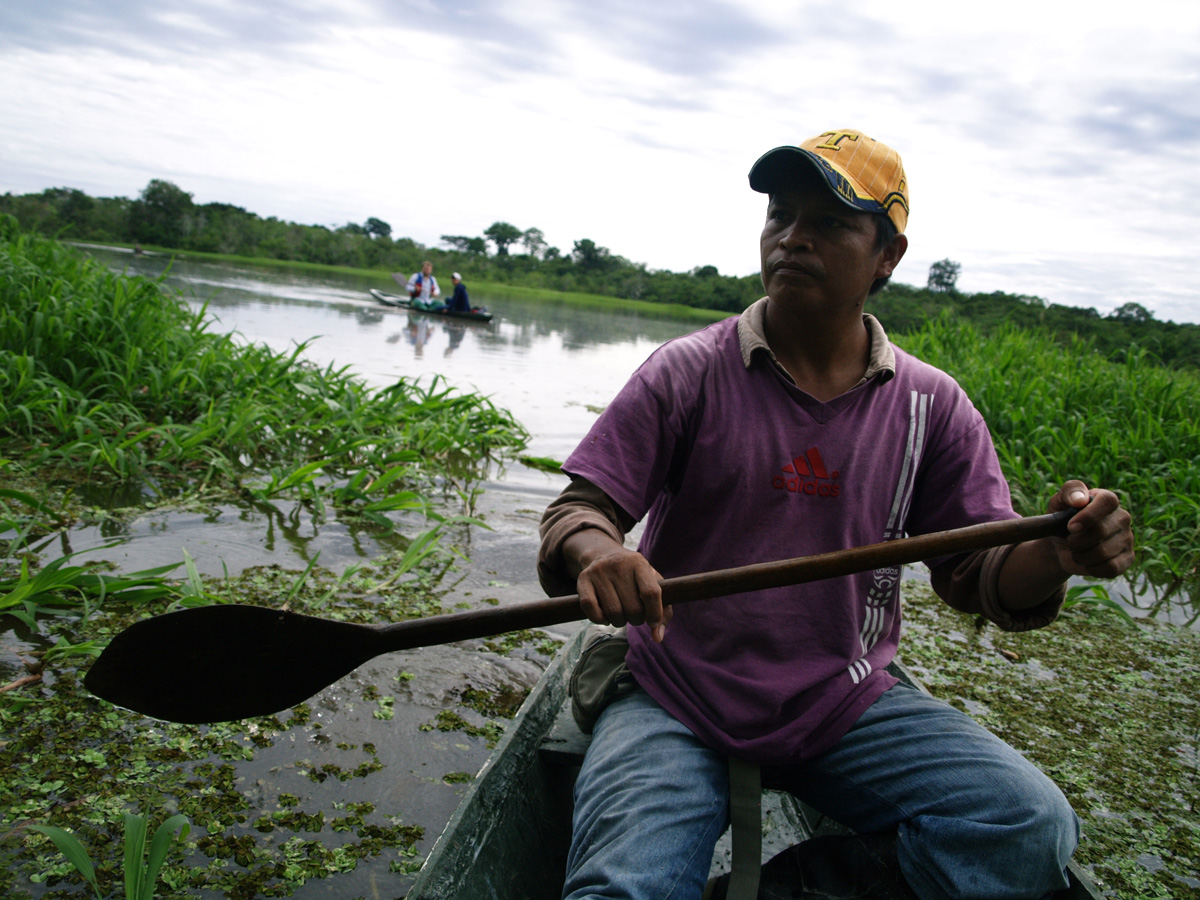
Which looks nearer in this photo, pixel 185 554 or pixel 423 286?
pixel 185 554

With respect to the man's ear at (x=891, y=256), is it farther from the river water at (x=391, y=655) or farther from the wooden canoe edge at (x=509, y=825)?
the river water at (x=391, y=655)

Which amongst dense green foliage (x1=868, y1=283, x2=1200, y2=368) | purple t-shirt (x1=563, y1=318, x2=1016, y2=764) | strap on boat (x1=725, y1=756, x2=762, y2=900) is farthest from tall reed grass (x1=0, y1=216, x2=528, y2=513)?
dense green foliage (x1=868, y1=283, x2=1200, y2=368)

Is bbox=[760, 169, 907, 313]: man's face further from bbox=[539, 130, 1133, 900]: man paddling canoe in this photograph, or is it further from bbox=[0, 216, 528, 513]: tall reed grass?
bbox=[0, 216, 528, 513]: tall reed grass

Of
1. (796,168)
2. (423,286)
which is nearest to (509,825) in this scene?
(796,168)

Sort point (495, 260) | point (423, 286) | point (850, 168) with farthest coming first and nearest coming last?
1. point (495, 260)
2. point (423, 286)
3. point (850, 168)

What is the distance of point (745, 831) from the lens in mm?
1377

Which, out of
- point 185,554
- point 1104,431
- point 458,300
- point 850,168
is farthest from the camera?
point 458,300

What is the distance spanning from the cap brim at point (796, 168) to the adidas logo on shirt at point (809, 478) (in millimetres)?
489

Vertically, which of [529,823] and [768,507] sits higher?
[768,507]

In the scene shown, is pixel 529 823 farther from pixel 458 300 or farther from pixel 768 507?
pixel 458 300

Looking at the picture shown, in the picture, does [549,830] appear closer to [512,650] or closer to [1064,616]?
[512,650]

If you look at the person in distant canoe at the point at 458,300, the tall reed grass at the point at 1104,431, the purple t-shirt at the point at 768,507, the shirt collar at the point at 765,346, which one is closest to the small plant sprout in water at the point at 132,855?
the purple t-shirt at the point at 768,507

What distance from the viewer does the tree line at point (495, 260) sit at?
42.9 ft

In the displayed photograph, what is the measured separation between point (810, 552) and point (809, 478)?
0.46 ft
